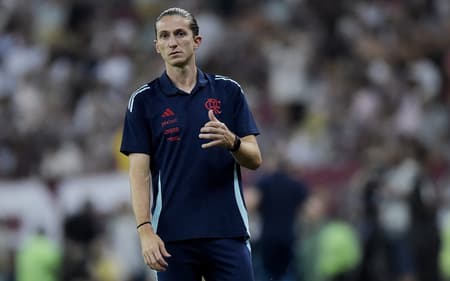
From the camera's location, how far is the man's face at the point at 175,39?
7.73m

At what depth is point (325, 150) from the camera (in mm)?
19062

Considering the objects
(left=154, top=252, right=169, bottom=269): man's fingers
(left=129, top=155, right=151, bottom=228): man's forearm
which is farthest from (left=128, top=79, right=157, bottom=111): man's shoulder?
(left=154, top=252, right=169, bottom=269): man's fingers

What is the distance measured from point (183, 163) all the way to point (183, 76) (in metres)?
0.49

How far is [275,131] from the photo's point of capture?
19.6 m

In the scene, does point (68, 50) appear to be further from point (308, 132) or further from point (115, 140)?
point (308, 132)

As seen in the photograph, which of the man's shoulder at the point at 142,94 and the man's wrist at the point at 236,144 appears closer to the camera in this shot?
the man's wrist at the point at 236,144

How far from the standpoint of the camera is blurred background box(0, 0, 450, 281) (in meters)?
16.1

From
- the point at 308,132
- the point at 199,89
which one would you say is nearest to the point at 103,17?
the point at 308,132

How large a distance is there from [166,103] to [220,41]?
14276mm

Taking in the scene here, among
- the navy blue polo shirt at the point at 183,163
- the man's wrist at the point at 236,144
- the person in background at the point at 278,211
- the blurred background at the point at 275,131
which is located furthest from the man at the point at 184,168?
the person in background at the point at 278,211

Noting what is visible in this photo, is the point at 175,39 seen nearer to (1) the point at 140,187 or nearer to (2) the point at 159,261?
Result: (1) the point at 140,187

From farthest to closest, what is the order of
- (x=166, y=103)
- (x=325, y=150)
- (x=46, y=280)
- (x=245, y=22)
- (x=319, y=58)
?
(x=245, y=22) < (x=319, y=58) < (x=325, y=150) < (x=46, y=280) < (x=166, y=103)

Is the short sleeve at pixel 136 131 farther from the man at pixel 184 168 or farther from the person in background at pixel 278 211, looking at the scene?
the person in background at pixel 278 211

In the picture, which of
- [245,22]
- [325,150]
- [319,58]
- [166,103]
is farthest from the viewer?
[245,22]
